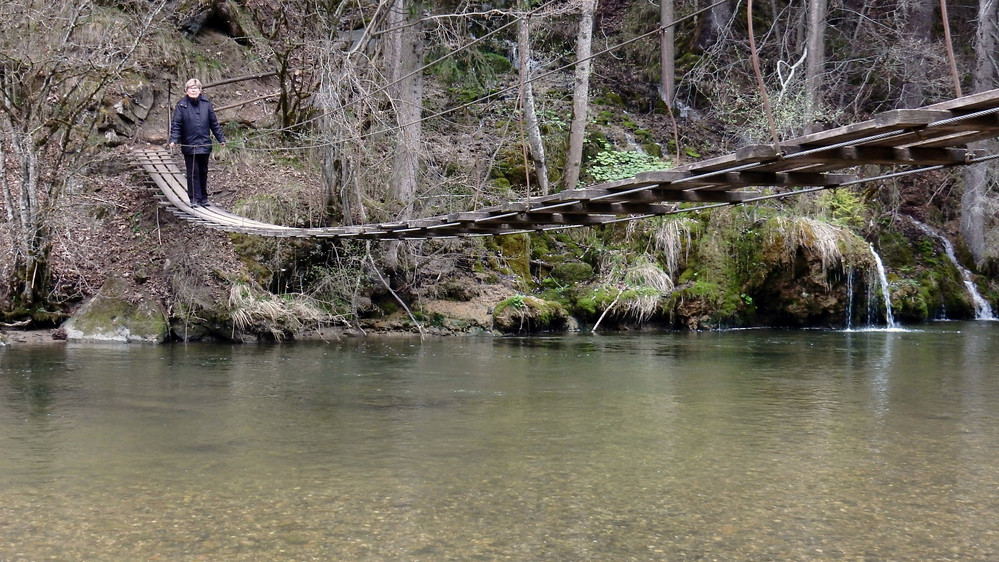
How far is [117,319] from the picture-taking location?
9172mm

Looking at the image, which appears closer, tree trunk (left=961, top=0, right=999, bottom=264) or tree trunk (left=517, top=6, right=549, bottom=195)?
tree trunk (left=517, top=6, right=549, bottom=195)

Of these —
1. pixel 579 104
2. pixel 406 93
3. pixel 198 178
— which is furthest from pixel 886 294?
pixel 198 178

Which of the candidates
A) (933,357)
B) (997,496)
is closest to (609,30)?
(933,357)

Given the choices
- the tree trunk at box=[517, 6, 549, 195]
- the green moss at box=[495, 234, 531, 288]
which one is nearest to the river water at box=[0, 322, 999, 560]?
the green moss at box=[495, 234, 531, 288]

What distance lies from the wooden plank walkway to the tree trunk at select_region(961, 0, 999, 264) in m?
8.99

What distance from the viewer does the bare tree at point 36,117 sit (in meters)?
8.62

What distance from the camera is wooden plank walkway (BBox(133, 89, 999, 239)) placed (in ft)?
12.5

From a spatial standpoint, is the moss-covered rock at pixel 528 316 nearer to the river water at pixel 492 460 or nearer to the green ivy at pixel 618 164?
the green ivy at pixel 618 164

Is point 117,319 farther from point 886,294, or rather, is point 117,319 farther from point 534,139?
point 886,294

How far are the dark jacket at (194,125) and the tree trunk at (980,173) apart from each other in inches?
390

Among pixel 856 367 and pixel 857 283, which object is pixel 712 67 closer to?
pixel 857 283

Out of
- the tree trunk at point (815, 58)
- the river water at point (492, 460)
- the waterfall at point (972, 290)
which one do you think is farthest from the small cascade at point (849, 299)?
the river water at point (492, 460)

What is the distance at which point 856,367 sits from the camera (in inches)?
304

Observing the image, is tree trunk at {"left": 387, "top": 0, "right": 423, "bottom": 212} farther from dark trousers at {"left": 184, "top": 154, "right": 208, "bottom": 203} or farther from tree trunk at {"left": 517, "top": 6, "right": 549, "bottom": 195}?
dark trousers at {"left": 184, "top": 154, "right": 208, "bottom": 203}
